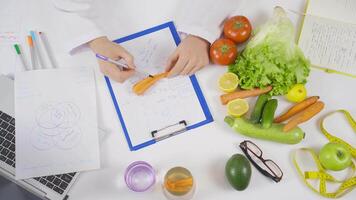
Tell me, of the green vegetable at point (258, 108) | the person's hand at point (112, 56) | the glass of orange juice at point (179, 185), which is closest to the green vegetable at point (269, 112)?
the green vegetable at point (258, 108)

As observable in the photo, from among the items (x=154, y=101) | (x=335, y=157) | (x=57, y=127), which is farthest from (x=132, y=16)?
(x=335, y=157)

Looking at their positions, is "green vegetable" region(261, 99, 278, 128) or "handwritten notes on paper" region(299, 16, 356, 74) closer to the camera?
"green vegetable" region(261, 99, 278, 128)

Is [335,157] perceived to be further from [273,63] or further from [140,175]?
[140,175]

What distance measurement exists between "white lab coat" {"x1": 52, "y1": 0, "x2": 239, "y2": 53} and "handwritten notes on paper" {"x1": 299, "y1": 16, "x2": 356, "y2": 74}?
0.76 ft

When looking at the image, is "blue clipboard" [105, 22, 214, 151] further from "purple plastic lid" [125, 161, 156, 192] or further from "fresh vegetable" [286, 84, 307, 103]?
"fresh vegetable" [286, 84, 307, 103]

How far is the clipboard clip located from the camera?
3.12 ft

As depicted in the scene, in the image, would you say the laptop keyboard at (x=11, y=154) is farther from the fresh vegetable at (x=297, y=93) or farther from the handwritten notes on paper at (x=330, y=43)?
the handwritten notes on paper at (x=330, y=43)

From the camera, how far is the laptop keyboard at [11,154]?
90cm

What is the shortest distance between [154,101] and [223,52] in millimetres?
229

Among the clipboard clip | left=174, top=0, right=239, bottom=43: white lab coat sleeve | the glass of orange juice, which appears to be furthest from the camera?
left=174, top=0, right=239, bottom=43: white lab coat sleeve

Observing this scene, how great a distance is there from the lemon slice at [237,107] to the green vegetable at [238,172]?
13 cm

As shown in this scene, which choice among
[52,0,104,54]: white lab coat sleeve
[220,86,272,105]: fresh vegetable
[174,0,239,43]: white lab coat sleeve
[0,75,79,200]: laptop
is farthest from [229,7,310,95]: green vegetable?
[0,75,79,200]: laptop

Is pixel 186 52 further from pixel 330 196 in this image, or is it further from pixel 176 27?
pixel 330 196

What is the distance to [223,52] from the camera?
3.27ft
